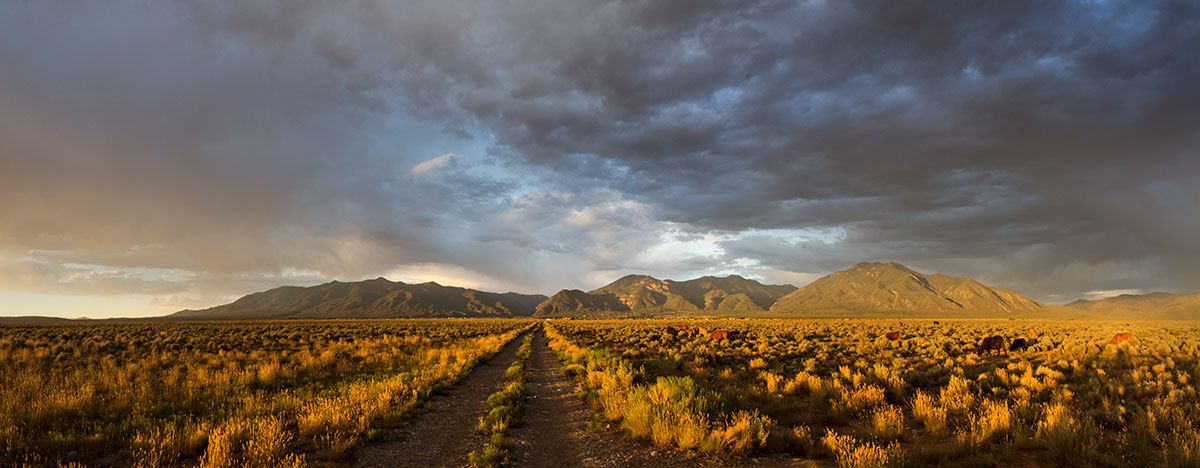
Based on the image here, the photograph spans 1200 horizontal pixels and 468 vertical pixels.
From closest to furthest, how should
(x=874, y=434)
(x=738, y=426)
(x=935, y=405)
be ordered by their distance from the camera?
(x=738, y=426) < (x=874, y=434) < (x=935, y=405)

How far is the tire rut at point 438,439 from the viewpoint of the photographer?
26.0 feet

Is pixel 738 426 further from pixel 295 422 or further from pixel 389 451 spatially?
pixel 295 422

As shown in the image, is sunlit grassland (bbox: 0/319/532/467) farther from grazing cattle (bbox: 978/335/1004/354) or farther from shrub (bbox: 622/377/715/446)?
grazing cattle (bbox: 978/335/1004/354)

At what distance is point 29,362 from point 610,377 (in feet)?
85.6

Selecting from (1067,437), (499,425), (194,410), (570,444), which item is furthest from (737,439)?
(194,410)

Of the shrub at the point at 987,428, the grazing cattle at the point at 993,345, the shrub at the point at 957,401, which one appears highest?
the shrub at the point at 987,428

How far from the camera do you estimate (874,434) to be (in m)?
9.02

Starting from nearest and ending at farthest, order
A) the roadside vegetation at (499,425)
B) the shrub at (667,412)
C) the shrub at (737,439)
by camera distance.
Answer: the roadside vegetation at (499,425) < the shrub at (737,439) < the shrub at (667,412)

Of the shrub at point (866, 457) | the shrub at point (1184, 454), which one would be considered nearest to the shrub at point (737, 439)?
the shrub at point (866, 457)

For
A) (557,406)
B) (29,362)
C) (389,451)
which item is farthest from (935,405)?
(29,362)

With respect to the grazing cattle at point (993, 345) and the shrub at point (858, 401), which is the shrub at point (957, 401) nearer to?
the shrub at point (858, 401)

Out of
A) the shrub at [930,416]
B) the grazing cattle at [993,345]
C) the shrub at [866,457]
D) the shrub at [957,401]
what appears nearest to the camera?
the shrub at [866,457]

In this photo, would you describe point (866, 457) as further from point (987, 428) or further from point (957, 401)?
point (957, 401)

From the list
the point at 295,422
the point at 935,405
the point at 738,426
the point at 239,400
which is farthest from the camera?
the point at 239,400
